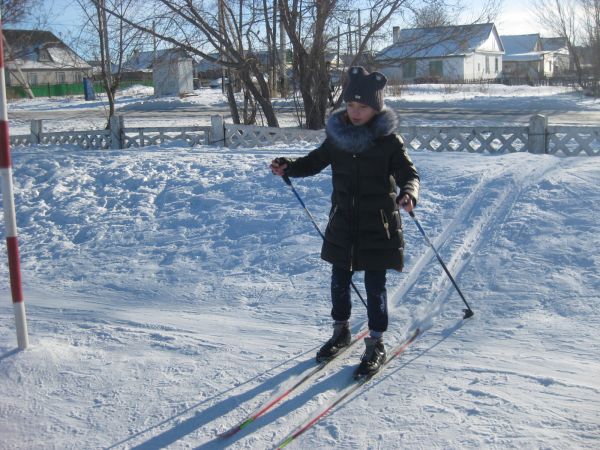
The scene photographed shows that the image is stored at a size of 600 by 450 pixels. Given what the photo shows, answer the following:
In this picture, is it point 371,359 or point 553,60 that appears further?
point 553,60

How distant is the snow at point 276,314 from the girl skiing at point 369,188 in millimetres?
489

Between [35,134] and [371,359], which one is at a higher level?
[35,134]

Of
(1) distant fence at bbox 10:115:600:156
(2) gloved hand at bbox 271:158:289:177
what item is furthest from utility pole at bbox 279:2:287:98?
(2) gloved hand at bbox 271:158:289:177

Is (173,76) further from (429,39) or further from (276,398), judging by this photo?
(276,398)

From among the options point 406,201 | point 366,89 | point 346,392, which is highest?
point 366,89

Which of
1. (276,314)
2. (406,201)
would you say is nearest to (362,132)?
(406,201)

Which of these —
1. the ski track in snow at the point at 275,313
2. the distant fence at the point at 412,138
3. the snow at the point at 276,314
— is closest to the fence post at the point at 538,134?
the distant fence at the point at 412,138

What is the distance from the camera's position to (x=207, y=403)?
3627 millimetres

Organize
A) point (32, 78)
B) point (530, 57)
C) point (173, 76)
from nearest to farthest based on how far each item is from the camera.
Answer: point (173, 76) < point (32, 78) < point (530, 57)

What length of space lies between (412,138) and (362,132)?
8.69m

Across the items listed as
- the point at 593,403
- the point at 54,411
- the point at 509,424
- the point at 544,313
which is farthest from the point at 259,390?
the point at 544,313

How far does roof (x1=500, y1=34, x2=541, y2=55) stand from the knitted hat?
2953 inches

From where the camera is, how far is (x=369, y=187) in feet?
12.6

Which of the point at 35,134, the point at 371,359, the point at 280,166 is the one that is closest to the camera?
the point at 371,359
